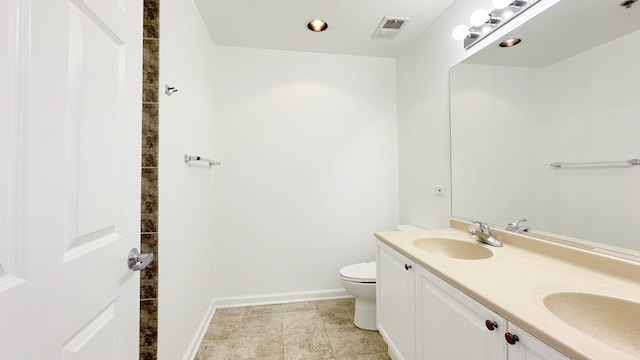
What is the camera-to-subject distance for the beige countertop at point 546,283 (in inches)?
24.8

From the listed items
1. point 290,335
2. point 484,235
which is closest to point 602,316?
point 484,235

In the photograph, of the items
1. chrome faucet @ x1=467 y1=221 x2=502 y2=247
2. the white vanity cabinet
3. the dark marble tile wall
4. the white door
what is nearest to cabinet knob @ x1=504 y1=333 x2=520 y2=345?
the white vanity cabinet

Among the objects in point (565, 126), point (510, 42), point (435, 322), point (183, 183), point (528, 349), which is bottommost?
point (435, 322)

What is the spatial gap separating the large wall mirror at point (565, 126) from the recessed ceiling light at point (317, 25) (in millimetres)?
1118

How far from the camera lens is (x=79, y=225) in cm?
63

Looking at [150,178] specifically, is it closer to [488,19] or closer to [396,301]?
[396,301]

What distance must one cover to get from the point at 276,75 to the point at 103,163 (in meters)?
1.99

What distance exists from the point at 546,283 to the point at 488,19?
4.64ft

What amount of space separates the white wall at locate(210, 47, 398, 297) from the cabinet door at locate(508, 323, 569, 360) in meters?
1.84

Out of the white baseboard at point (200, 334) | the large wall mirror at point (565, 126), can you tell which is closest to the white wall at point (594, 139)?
the large wall mirror at point (565, 126)

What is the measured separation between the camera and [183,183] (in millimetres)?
1580

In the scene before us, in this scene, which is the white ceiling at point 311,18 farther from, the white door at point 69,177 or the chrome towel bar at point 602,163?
the chrome towel bar at point 602,163

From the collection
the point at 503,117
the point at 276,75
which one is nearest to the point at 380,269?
the point at 503,117

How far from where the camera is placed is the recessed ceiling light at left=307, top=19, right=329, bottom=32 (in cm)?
203
